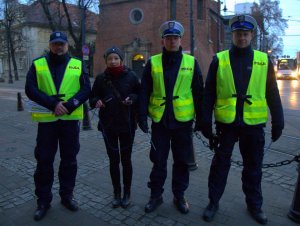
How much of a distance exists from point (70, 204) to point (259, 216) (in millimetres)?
2189

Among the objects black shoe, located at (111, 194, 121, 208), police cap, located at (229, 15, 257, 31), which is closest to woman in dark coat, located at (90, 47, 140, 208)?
black shoe, located at (111, 194, 121, 208)

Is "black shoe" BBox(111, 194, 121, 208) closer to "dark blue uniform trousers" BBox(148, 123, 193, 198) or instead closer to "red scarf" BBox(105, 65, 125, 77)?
"dark blue uniform trousers" BBox(148, 123, 193, 198)

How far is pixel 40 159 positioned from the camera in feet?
13.1

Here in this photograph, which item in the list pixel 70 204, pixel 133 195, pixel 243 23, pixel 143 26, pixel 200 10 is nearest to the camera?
pixel 243 23

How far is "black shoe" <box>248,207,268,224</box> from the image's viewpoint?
12.5ft

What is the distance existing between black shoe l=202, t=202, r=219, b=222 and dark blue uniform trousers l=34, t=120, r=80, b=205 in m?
1.63

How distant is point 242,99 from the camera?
3672mm

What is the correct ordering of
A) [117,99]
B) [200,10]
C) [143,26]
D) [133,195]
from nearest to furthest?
[117,99], [133,195], [143,26], [200,10]

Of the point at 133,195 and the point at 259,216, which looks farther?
the point at 133,195

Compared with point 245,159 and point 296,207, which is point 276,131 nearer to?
point 245,159

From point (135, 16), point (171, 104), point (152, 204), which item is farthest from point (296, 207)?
point (135, 16)

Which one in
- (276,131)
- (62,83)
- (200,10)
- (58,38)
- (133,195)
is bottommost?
(133,195)

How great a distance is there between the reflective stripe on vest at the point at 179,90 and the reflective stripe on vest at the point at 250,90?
1.19 feet

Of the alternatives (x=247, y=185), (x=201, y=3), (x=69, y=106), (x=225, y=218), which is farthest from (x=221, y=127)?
(x=201, y=3)
